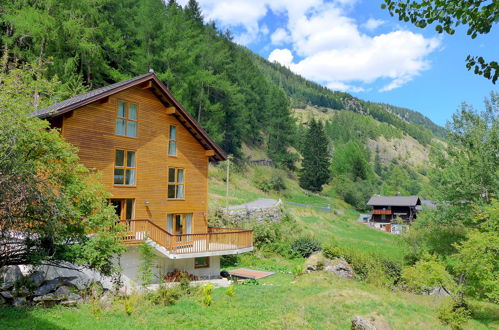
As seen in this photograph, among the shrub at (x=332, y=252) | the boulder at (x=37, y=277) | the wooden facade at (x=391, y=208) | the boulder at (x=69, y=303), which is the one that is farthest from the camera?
the wooden facade at (x=391, y=208)

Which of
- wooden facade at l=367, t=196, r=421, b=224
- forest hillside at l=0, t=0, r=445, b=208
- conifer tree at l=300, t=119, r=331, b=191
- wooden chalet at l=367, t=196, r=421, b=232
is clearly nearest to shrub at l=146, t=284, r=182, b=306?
forest hillside at l=0, t=0, r=445, b=208

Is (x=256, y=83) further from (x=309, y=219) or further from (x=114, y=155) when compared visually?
(x=114, y=155)

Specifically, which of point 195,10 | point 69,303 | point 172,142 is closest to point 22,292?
point 69,303

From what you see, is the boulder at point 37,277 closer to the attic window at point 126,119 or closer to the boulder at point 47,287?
the boulder at point 47,287

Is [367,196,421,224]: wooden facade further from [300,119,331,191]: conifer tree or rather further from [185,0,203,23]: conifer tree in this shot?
[185,0,203,23]: conifer tree

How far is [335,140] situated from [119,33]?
124 m

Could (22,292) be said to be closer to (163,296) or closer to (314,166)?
(163,296)

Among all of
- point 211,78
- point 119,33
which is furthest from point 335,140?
point 119,33

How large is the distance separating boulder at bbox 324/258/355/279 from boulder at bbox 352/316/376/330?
9992mm

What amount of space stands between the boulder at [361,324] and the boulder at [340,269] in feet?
32.8

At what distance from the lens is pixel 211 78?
1821 inches

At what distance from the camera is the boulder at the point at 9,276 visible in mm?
11891

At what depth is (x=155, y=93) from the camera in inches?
827

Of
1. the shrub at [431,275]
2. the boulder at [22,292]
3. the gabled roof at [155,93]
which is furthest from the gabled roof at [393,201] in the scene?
the boulder at [22,292]
